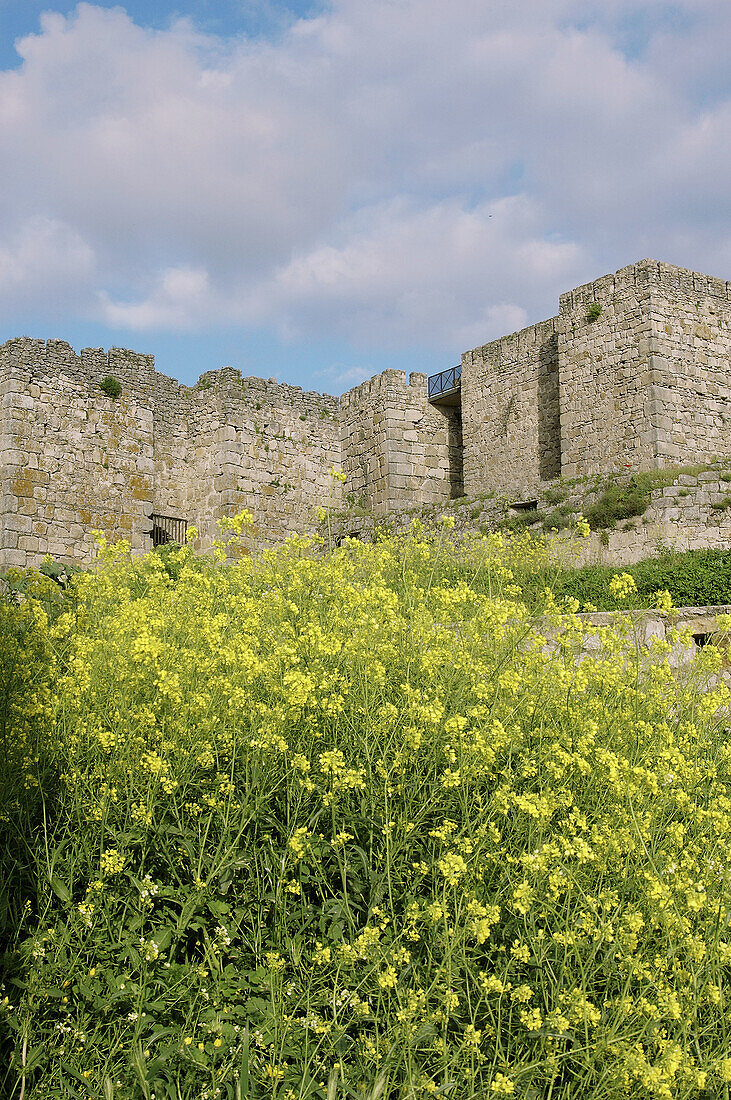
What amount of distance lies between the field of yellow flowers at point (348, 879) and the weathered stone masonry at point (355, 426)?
32.3ft

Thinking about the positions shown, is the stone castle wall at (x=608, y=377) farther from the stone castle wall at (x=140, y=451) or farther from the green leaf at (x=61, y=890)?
the green leaf at (x=61, y=890)

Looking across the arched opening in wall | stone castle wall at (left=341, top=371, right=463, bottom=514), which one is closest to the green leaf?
stone castle wall at (left=341, top=371, right=463, bottom=514)

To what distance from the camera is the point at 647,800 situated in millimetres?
3586

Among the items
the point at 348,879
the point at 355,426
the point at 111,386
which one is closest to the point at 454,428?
the point at 355,426

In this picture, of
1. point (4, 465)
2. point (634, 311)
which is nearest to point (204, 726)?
point (4, 465)

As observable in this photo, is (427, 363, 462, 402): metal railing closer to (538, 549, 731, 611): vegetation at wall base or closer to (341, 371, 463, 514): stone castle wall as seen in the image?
(341, 371, 463, 514): stone castle wall

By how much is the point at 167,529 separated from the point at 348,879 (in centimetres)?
1278

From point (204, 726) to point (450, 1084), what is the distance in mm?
1472

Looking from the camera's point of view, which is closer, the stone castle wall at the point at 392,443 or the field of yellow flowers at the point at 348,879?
the field of yellow flowers at the point at 348,879

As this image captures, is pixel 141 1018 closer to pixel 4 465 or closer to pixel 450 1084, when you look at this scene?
pixel 450 1084

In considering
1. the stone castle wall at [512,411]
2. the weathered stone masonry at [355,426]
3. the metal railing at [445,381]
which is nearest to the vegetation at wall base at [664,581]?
the weathered stone masonry at [355,426]

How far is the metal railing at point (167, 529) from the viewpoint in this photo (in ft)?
50.2

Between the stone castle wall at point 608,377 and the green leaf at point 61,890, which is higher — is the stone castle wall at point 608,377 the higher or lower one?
the higher one

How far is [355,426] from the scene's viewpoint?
1720cm
